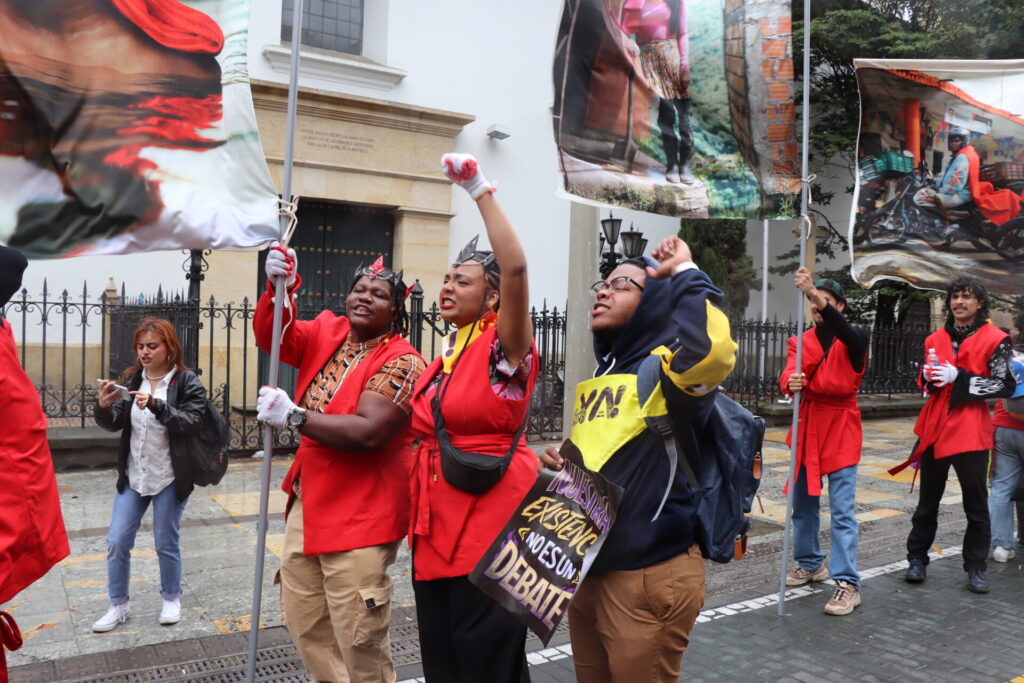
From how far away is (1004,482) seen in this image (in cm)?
661

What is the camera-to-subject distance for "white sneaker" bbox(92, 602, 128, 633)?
4.64 metres

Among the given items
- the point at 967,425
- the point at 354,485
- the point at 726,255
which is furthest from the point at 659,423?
the point at 726,255

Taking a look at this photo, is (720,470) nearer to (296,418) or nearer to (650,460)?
(650,460)

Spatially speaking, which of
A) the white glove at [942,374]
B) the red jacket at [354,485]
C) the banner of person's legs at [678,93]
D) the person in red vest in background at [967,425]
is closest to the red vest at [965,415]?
the person in red vest in background at [967,425]

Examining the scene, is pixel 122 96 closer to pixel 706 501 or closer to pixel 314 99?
pixel 706 501

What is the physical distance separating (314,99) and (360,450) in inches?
A: 476

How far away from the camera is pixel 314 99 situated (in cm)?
1408

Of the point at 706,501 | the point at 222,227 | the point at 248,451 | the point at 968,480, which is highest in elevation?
the point at 222,227

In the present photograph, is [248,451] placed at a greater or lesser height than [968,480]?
lesser

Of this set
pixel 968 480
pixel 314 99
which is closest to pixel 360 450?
pixel 968 480

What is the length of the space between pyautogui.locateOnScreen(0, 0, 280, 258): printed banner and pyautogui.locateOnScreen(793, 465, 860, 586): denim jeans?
13.3 feet

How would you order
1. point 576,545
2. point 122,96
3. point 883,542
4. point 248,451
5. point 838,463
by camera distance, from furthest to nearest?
1. point 248,451
2. point 883,542
3. point 838,463
4. point 122,96
5. point 576,545

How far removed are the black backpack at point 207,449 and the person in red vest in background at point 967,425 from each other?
4691mm

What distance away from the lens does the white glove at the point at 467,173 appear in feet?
9.18
